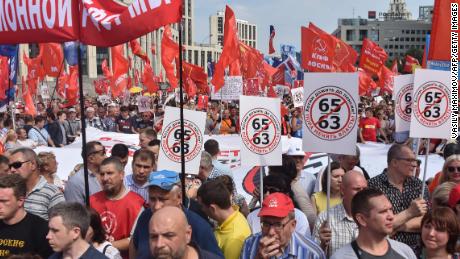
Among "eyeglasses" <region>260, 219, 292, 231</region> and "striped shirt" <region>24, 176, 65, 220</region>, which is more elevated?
"eyeglasses" <region>260, 219, 292, 231</region>

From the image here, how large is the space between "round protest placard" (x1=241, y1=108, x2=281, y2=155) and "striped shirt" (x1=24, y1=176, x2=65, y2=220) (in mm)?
1849

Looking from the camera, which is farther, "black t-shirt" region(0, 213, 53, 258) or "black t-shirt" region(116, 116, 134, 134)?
"black t-shirt" region(116, 116, 134, 134)

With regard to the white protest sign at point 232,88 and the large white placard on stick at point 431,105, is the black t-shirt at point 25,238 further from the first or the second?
the white protest sign at point 232,88

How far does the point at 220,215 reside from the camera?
433cm

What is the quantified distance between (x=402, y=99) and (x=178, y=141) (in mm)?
2532

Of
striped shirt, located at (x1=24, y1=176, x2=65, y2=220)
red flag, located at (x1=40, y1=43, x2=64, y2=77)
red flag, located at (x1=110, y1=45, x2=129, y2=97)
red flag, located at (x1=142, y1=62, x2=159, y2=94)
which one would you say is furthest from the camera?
red flag, located at (x1=142, y1=62, x2=159, y2=94)

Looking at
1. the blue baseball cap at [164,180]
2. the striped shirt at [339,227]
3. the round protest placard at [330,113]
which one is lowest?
the striped shirt at [339,227]

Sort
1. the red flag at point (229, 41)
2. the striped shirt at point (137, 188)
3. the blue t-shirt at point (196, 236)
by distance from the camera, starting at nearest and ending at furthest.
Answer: the blue t-shirt at point (196, 236) < the striped shirt at point (137, 188) < the red flag at point (229, 41)

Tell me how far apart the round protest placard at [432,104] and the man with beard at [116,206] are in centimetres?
263

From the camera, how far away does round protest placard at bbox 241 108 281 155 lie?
227 inches

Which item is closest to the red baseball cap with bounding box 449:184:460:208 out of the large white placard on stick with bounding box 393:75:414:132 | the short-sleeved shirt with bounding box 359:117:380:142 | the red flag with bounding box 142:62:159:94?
the large white placard on stick with bounding box 393:75:414:132

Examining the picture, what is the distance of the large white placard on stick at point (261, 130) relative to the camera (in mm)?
5777

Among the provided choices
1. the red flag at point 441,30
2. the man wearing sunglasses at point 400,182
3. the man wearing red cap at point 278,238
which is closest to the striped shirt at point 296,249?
the man wearing red cap at point 278,238

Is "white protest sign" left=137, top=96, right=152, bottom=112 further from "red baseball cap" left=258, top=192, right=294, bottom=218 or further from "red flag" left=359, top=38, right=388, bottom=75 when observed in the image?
"red baseball cap" left=258, top=192, right=294, bottom=218
